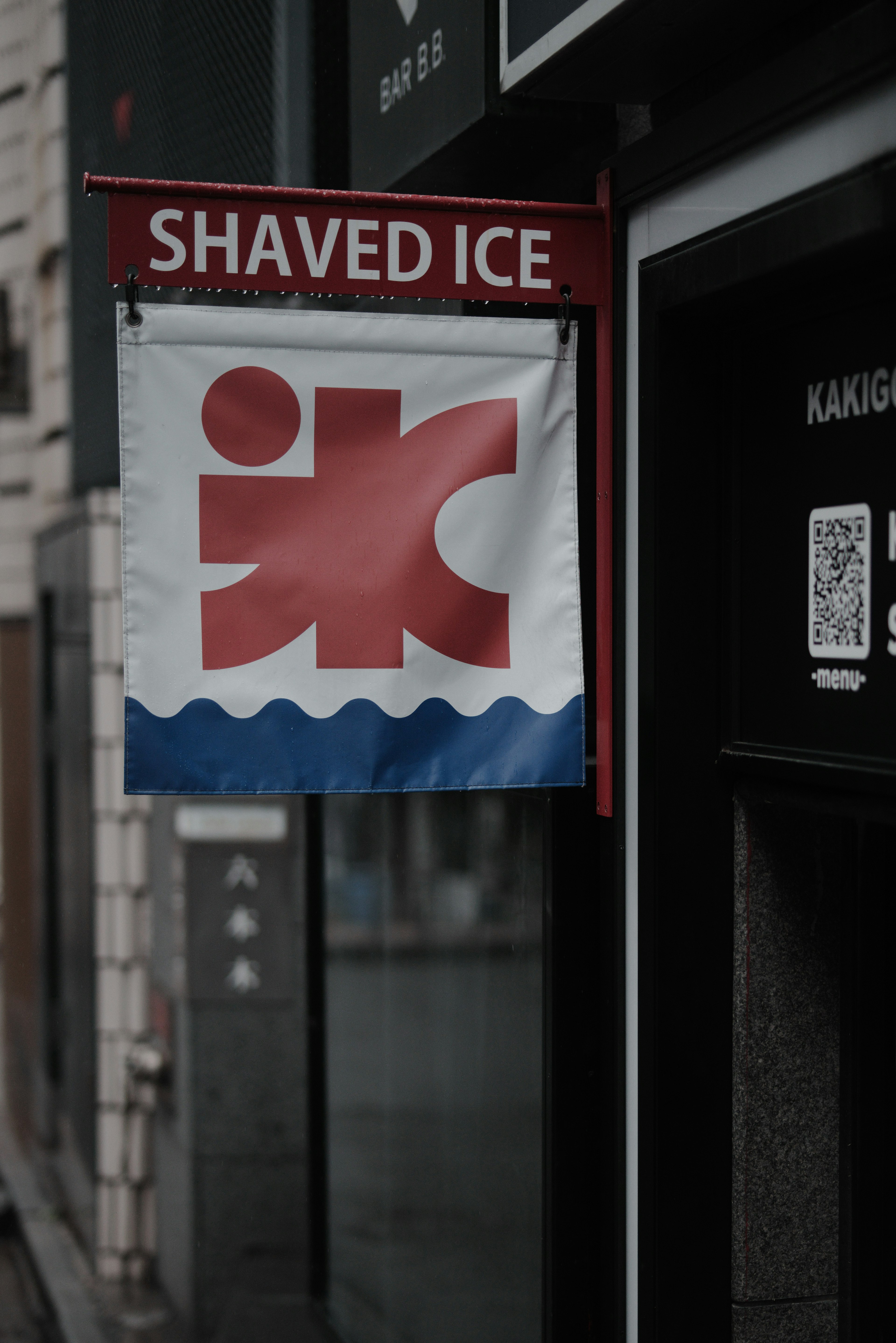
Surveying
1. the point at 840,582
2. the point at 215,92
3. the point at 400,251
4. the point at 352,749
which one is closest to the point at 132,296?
the point at 400,251

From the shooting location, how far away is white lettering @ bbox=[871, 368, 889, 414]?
2729 millimetres

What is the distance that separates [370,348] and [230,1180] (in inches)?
198

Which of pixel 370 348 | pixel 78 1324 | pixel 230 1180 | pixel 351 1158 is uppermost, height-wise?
pixel 370 348

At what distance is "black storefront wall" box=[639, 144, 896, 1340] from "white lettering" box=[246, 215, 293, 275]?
809mm

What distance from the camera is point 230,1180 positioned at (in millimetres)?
7004

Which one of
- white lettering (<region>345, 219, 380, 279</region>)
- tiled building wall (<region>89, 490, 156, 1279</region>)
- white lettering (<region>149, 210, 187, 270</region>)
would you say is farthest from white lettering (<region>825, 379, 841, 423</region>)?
tiled building wall (<region>89, 490, 156, 1279</region>)

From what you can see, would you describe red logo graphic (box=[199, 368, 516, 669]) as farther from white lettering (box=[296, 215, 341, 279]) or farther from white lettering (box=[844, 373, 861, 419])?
white lettering (box=[844, 373, 861, 419])

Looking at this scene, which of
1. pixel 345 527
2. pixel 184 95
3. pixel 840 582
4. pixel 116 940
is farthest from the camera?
pixel 116 940

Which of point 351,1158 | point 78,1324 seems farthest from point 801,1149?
point 78,1324

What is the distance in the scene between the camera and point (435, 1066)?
5008mm

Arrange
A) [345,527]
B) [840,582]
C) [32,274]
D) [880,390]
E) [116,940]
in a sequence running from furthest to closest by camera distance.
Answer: [32,274]
[116,940]
[345,527]
[840,582]
[880,390]

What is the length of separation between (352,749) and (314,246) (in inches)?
42.9

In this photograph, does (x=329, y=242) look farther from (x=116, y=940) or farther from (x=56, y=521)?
(x=56, y=521)

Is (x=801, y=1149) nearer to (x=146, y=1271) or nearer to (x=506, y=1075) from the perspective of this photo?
(x=506, y=1075)
